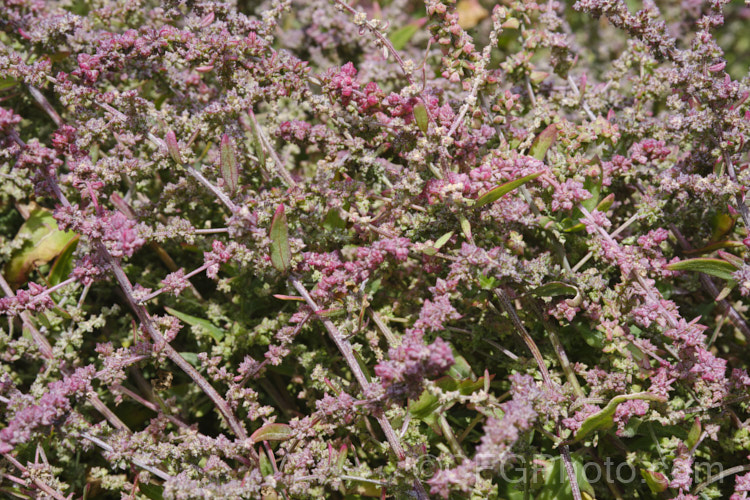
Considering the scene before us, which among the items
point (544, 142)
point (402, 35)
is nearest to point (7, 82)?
point (402, 35)

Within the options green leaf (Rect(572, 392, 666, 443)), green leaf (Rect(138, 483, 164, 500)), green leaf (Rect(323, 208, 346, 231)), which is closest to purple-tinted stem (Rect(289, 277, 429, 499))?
green leaf (Rect(323, 208, 346, 231))

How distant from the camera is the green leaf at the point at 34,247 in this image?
105 inches

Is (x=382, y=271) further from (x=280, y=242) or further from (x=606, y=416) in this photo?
(x=606, y=416)

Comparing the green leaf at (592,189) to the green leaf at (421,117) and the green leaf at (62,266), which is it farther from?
the green leaf at (62,266)

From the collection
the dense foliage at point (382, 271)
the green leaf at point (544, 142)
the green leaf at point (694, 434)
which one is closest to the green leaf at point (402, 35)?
the dense foliage at point (382, 271)

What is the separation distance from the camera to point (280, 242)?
207 centimetres

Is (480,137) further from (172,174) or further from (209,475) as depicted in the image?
(209,475)

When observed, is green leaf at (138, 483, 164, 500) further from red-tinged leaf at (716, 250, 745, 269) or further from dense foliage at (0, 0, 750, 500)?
red-tinged leaf at (716, 250, 745, 269)

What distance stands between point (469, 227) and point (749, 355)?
144 cm

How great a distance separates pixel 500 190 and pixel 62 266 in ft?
6.14

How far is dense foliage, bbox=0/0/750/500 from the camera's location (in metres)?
2.10

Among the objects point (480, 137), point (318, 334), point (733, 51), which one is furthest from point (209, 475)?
point (733, 51)

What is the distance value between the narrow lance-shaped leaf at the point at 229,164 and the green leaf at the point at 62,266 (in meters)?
0.86

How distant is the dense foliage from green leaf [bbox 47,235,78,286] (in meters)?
0.01
